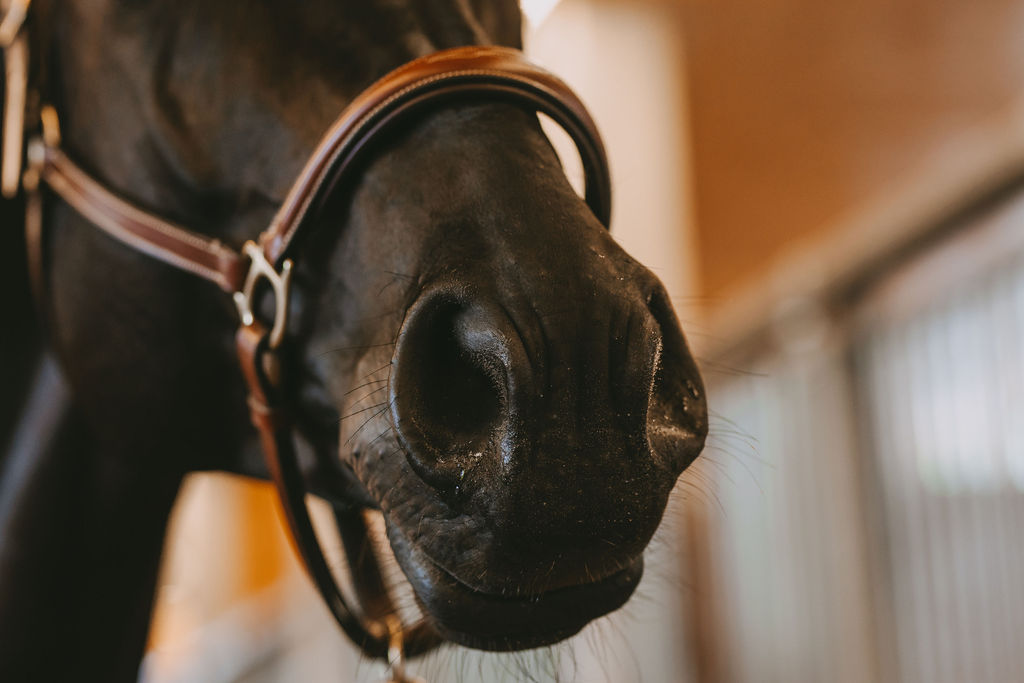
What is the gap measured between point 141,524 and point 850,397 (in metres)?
1.52

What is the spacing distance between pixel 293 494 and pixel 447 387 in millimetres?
310

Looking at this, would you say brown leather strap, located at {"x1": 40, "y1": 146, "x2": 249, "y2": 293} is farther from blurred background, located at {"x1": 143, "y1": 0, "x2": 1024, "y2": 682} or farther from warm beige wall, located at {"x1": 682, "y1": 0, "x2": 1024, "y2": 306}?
warm beige wall, located at {"x1": 682, "y1": 0, "x2": 1024, "y2": 306}

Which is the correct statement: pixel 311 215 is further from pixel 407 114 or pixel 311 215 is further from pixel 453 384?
pixel 453 384

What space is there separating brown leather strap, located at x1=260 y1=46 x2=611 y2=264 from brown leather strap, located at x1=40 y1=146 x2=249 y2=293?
0.08 m

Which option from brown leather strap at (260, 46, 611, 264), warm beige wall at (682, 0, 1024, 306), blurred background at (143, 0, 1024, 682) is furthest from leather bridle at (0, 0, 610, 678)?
warm beige wall at (682, 0, 1024, 306)

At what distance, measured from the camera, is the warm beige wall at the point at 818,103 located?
593 centimetres

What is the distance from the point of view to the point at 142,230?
0.87 metres

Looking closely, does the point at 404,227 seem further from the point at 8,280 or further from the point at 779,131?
the point at 779,131

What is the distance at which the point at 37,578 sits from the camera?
1015mm

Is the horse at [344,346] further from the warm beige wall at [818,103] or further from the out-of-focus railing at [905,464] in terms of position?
the warm beige wall at [818,103]

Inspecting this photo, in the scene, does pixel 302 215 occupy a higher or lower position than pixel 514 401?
higher

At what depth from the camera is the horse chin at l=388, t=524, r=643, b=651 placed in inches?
23.4

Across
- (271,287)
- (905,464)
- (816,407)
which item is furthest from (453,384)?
(816,407)

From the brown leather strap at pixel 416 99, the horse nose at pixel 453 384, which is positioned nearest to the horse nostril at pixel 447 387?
the horse nose at pixel 453 384
